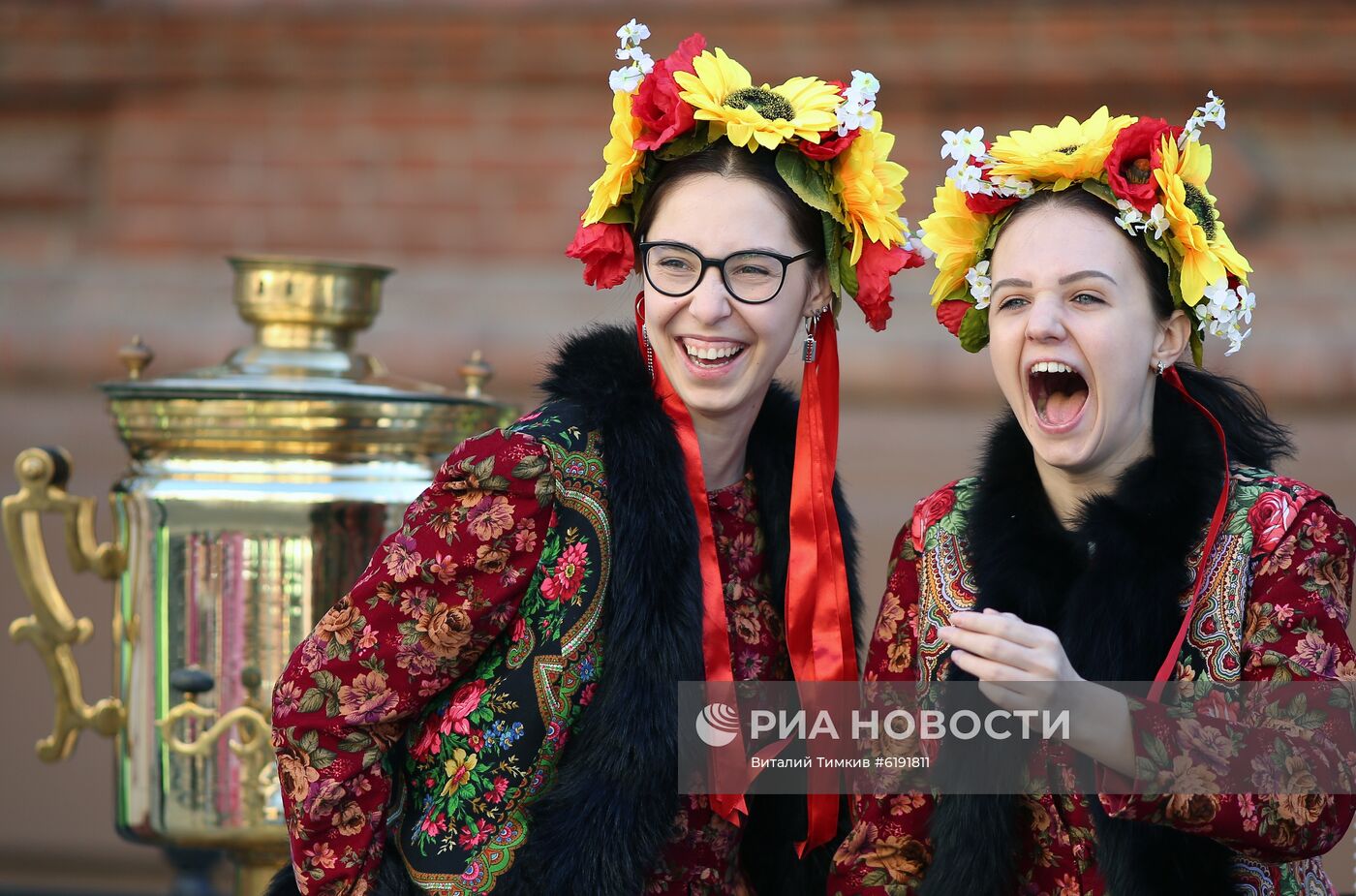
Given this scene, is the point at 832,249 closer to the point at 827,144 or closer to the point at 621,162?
the point at 827,144

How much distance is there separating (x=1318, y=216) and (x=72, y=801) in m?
3.65

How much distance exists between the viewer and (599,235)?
2.37 meters

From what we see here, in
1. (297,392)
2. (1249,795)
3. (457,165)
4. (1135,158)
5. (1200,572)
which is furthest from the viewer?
(457,165)

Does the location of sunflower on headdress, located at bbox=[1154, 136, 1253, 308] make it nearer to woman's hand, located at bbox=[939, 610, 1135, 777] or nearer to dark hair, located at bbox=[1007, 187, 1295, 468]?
Result: dark hair, located at bbox=[1007, 187, 1295, 468]

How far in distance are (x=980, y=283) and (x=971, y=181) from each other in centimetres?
14

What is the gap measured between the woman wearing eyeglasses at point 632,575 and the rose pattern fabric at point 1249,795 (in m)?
0.11

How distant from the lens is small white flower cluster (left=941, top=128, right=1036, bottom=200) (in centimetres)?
226

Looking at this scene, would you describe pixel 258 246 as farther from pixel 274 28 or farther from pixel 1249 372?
pixel 1249 372

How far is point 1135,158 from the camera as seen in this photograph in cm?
222

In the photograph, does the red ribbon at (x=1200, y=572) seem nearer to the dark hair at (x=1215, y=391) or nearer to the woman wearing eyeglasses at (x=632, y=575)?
the dark hair at (x=1215, y=391)

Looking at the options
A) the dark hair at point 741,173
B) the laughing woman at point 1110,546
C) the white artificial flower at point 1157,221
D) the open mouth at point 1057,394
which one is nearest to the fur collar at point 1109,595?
the laughing woman at point 1110,546

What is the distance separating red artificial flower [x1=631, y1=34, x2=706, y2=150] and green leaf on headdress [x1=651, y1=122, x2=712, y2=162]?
0.01 metres

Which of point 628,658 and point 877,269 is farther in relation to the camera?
point 877,269

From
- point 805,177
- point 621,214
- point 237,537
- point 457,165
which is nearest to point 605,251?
point 621,214
